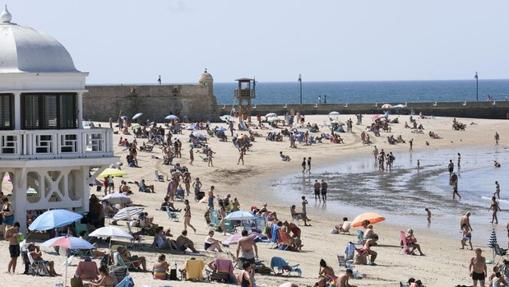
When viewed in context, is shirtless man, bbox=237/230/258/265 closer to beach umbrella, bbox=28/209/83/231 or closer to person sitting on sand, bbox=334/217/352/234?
beach umbrella, bbox=28/209/83/231

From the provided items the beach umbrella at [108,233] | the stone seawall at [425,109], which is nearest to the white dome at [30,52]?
the beach umbrella at [108,233]

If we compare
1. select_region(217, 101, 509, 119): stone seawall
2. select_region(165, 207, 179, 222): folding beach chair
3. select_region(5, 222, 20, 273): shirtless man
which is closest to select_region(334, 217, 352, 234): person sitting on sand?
select_region(165, 207, 179, 222): folding beach chair

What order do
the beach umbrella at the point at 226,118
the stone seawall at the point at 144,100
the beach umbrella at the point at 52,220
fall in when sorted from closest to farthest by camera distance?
1. the beach umbrella at the point at 52,220
2. the stone seawall at the point at 144,100
3. the beach umbrella at the point at 226,118

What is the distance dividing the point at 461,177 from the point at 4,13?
2620cm

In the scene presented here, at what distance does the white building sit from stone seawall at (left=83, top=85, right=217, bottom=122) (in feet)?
107

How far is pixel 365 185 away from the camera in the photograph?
43500mm

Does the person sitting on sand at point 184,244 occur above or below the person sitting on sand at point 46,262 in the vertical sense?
below

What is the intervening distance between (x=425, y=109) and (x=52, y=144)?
159ft

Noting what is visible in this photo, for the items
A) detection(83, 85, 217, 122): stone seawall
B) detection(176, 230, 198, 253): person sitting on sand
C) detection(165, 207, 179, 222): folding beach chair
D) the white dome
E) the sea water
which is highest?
the white dome

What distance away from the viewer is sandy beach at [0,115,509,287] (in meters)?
22.4

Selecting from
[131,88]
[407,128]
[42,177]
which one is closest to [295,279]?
[42,177]

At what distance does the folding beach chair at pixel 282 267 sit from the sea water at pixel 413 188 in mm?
9382

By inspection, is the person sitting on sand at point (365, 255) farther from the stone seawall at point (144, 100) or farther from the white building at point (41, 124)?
the stone seawall at point (144, 100)

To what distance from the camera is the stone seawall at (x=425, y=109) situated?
66556 millimetres
